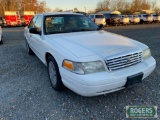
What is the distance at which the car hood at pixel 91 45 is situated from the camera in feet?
9.25

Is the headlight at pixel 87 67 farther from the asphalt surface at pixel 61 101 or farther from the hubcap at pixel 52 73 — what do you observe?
the hubcap at pixel 52 73

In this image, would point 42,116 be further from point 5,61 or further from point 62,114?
point 5,61

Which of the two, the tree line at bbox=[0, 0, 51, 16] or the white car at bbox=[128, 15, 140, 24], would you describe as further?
the tree line at bbox=[0, 0, 51, 16]

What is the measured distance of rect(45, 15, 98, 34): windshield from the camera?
4117 millimetres

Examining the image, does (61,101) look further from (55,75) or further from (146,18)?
(146,18)

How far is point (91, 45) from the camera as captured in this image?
3.09 metres

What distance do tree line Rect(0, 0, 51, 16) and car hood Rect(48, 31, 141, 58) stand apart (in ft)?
168

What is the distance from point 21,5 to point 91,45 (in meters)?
56.5

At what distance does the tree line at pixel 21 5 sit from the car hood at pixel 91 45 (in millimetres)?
51277

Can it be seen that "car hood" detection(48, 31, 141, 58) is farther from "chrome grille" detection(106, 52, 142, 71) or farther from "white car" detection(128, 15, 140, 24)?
"white car" detection(128, 15, 140, 24)

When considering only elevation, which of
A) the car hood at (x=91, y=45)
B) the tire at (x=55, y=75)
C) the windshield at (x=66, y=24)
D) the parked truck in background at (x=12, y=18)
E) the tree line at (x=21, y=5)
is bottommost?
the tire at (x=55, y=75)

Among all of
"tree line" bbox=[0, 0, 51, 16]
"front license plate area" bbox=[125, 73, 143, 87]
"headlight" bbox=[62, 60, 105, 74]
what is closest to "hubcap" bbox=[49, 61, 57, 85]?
"headlight" bbox=[62, 60, 105, 74]

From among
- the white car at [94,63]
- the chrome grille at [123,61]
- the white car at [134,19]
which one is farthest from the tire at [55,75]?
the white car at [134,19]

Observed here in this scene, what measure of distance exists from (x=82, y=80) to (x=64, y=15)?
250 centimetres
